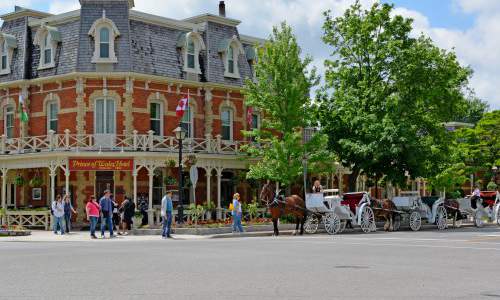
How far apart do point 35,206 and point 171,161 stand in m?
8.68

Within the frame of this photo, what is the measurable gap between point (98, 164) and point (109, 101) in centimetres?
373

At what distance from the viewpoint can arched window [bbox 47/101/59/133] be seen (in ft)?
127

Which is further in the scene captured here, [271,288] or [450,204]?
[450,204]

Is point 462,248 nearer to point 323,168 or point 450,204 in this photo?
point 450,204

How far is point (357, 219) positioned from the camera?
29797mm

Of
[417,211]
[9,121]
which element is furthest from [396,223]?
[9,121]

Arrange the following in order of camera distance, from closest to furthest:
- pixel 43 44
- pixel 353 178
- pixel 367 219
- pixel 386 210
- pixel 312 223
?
1. pixel 367 219
2. pixel 312 223
3. pixel 386 210
4. pixel 43 44
5. pixel 353 178

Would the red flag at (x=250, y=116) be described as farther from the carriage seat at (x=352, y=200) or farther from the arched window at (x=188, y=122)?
the carriage seat at (x=352, y=200)

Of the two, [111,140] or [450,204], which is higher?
[111,140]

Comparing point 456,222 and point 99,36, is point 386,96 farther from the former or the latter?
point 99,36

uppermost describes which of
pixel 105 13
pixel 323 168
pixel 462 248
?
pixel 105 13

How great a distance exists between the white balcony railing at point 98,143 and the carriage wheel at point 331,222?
11312mm

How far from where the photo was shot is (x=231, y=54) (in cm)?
4250

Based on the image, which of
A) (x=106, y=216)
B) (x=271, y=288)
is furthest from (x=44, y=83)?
(x=271, y=288)
